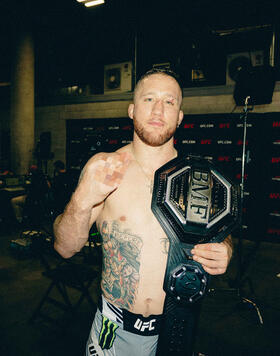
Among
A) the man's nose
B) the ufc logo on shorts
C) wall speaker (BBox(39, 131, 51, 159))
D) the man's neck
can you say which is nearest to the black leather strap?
the ufc logo on shorts

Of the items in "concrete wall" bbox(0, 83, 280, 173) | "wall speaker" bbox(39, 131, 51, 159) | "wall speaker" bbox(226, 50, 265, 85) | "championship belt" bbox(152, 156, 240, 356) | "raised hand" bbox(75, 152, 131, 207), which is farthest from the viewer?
"wall speaker" bbox(39, 131, 51, 159)

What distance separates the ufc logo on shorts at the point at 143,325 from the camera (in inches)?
44.3

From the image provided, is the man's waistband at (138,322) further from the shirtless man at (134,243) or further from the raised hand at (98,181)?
the raised hand at (98,181)

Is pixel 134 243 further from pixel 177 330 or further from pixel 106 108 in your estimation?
pixel 106 108

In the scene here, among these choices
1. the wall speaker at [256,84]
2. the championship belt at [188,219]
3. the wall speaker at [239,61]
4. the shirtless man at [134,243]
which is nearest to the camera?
the championship belt at [188,219]

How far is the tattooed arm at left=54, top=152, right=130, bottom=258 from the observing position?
3.09 feet

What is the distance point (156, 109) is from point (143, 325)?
0.96 meters

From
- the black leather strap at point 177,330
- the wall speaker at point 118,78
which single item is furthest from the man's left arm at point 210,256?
the wall speaker at point 118,78

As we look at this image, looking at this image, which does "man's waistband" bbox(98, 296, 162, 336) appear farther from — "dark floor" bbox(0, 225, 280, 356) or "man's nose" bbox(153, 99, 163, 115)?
"dark floor" bbox(0, 225, 280, 356)

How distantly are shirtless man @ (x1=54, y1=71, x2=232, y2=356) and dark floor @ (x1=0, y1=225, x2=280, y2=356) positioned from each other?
57.7 inches

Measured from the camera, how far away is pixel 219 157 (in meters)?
5.79

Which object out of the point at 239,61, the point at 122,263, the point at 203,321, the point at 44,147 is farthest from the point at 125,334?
the point at 44,147

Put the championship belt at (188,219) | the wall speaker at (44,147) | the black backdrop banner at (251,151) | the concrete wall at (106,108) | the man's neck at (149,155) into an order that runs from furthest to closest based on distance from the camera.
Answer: the wall speaker at (44,147), the concrete wall at (106,108), the black backdrop banner at (251,151), the man's neck at (149,155), the championship belt at (188,219)

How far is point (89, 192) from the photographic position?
0.94 metres
